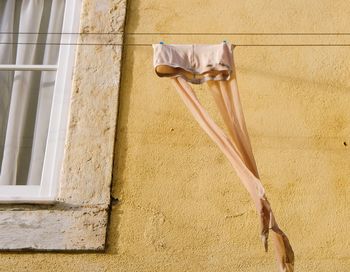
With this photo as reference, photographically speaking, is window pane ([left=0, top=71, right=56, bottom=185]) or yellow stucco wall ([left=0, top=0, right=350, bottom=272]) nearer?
yellow stucco wall ([left=0, top=0, right=350, bottom=272])

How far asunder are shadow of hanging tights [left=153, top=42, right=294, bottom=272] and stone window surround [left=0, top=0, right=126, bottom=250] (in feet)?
1.99

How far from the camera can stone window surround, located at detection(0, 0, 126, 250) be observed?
3.37 m

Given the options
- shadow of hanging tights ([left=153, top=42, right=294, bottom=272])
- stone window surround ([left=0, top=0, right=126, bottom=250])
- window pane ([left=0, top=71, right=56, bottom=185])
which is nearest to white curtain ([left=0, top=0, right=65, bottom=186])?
window pane ([left=0, top=71, right=56, bottom=185])

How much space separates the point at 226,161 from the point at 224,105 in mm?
520

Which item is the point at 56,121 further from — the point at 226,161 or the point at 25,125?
the point at 226,161

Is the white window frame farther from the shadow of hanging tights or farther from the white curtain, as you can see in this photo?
the shadow of hanging tights

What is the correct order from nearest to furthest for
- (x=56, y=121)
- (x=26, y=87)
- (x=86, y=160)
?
(x=86, y=160), (x=56, y=121), (x=26, y=87)

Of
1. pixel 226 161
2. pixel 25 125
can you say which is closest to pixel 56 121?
pixel 25 125

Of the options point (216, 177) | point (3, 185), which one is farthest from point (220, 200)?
point (3, 185)

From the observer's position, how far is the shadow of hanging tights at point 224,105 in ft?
9.51

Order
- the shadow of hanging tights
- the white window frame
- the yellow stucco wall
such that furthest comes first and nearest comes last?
the white window frame → the yellow stucco wall → the shadow of hanging tights

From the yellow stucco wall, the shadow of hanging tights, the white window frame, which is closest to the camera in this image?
the shadow of hanging tights

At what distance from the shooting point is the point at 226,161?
11.9ft

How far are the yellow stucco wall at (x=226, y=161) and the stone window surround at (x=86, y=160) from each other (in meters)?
0.06
